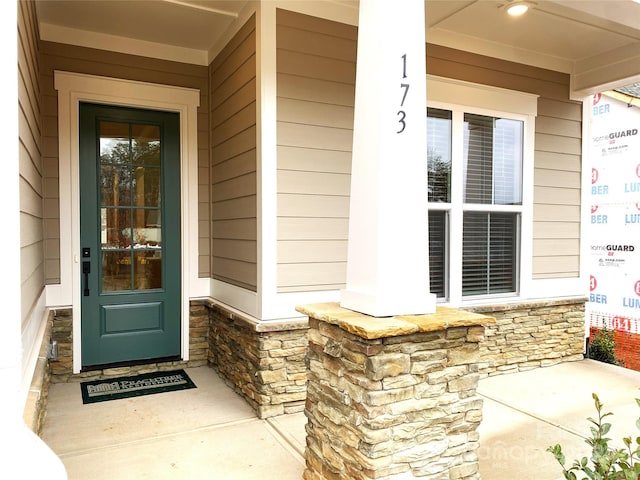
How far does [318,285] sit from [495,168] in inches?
83.7

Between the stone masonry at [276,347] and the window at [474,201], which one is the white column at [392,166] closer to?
the stone masonry at [276,347]

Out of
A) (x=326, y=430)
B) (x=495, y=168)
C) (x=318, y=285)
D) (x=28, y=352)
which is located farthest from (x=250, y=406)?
(x=495, y=168)

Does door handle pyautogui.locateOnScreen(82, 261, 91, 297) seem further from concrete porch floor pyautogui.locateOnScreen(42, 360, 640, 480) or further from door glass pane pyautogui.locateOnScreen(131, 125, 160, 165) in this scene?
door glass pane pyautogui.locateOnScreen(131, 125, 160, 165)

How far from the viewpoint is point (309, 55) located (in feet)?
11.1

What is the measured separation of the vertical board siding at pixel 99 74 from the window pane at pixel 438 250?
2.04m

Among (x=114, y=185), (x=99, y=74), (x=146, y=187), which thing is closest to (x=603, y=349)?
(x=146, y=187)

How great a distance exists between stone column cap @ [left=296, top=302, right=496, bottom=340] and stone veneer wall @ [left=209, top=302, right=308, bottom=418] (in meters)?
1.02

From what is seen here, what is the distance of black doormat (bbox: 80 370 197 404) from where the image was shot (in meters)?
3.55

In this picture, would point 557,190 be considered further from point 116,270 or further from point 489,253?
point 116,270

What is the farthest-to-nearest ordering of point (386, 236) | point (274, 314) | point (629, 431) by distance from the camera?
1. point (274, 314)
2. point (629, 431)
3. point (386, 236)

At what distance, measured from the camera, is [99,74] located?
3867mm

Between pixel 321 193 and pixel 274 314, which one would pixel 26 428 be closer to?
pixel 274 314

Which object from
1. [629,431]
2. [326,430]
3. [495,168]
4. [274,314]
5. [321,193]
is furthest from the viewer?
[495,168]

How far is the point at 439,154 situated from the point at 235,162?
1777 millimetres
